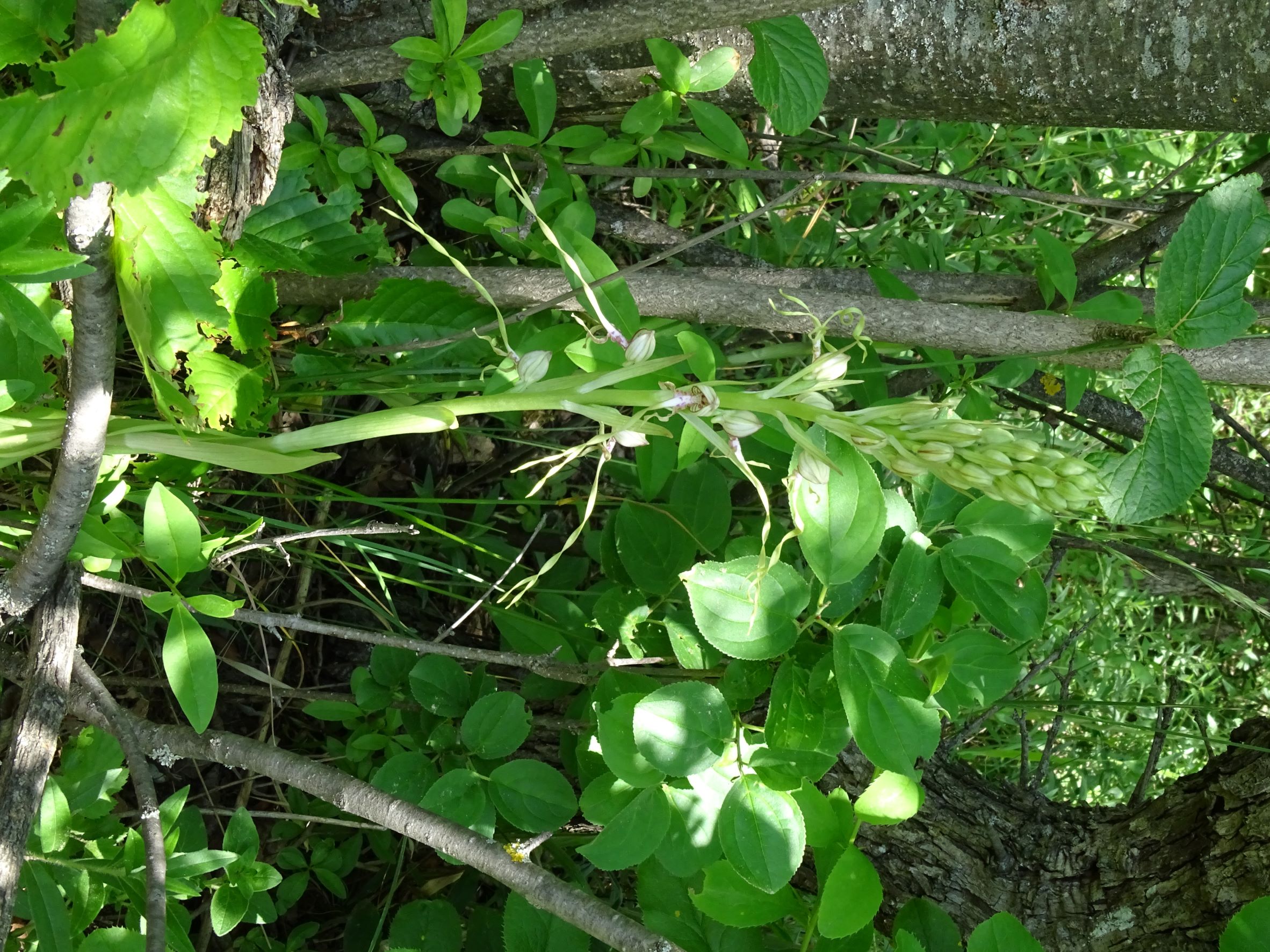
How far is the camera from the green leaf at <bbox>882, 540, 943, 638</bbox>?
1.27m

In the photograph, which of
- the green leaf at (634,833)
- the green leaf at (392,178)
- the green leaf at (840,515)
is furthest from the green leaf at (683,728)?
the green leaf at (392,178)

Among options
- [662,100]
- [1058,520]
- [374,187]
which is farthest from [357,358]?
[1058,520]

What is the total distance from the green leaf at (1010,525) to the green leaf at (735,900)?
0.57 metres

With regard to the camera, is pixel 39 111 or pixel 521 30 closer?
pixel 39 111

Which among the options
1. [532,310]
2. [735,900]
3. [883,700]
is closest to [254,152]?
[532,310]

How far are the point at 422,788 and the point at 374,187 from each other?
3.83 feet

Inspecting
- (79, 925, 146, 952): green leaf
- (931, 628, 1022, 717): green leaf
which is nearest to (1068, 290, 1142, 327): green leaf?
(931, 628, 1022, 717): green leaf

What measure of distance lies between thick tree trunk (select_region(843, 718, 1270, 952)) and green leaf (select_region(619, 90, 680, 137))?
1.22m

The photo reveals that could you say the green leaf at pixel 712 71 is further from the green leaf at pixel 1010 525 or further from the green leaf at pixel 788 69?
the green leaf at pixel 1010 525

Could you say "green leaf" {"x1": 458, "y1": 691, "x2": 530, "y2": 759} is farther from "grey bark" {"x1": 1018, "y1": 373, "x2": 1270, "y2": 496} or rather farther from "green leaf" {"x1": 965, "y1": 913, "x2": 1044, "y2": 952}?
"grey bark" {"x1": 1018, "y1": 373, "x2": 1270, "y2": 496}

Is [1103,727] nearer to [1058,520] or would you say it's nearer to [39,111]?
[1058,520]

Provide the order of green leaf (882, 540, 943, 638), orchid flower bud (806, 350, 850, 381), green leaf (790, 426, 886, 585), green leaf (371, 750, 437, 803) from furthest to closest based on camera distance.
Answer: green leaf (371, 750, 437, 803) < green leaf (882, 540, 943, 638) < green leaf (790, 426, 886, 585) < orchid flower bud (806, 350, 850, 381)

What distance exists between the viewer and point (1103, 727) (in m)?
2.41

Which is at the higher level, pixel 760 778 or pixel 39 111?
pixel 39 111
